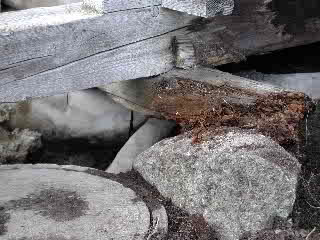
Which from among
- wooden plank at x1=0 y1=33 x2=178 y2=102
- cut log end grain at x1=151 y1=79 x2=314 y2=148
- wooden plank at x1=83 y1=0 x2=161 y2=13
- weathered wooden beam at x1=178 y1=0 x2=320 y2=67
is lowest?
cut log end grain at x1=151 y1=79 x2=314 y2=148

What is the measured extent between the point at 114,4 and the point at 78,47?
0.27 metres

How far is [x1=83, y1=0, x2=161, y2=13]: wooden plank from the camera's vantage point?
2758mm

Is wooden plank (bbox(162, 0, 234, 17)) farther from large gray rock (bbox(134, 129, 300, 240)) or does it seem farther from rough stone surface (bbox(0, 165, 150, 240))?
rough stone surface (bbox(0, 165, 150, 240))

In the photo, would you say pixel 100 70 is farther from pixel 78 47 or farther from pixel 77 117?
pixel 77 117

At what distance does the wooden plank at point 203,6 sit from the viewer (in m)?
2.74

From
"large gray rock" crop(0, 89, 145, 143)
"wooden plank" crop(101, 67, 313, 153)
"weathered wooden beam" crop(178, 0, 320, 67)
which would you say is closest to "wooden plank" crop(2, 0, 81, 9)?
"large gray rock" crop(0, 89, 145, 143)

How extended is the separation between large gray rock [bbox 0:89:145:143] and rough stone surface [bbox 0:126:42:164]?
0.35 ft

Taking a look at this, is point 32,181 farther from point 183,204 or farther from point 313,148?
point 313,148

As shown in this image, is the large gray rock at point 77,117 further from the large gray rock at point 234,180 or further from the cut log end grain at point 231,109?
the large gray rock at point 234,180

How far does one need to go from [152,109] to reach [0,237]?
1.11 meters

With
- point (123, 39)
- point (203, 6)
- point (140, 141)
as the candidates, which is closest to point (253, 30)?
point (203, 6)

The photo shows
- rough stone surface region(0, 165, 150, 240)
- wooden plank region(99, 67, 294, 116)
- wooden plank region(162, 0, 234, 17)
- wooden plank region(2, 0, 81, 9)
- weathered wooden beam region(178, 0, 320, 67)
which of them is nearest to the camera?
rough stone surface region(0, 165, 150, 240)

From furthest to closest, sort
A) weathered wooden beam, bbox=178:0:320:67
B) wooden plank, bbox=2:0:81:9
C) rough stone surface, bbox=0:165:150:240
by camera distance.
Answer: wooden plank, bbox=2:0:81:9 → weathered wooden beam, bbox=178:0:320:67 → rough stone surface, bbox=0:165:150:240

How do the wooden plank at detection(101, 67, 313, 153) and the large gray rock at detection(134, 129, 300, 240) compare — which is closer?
the large gray rock at detection(134, 129, 300, 240)
